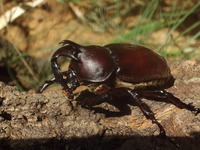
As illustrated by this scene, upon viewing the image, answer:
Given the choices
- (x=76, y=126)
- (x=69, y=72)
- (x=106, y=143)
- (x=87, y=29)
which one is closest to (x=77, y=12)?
(x=87, y=29)

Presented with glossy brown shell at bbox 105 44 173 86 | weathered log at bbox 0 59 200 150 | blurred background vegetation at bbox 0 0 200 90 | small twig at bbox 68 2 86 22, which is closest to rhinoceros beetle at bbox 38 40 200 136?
glossy brown shell at bbox 105 44 173 86

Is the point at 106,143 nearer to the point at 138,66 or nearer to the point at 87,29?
the point at 138,66

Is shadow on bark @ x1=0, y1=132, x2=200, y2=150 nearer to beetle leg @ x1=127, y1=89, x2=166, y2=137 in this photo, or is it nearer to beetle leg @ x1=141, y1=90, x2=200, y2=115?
beetle leg @ x1=127, y1=89, x2=166, y2=137

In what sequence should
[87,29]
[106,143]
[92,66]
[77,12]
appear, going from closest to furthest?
[106,143], [92,66], [87,29], [77,12]

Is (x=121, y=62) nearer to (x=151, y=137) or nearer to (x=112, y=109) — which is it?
(x=112, y=109)

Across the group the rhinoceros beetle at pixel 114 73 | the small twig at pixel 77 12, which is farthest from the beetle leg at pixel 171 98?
the small twig at pixel 77 12

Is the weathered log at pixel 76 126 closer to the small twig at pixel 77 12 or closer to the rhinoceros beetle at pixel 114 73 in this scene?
the rhinoceros beetle at pixel 114 73

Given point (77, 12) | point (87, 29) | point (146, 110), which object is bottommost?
point (87, 29)
